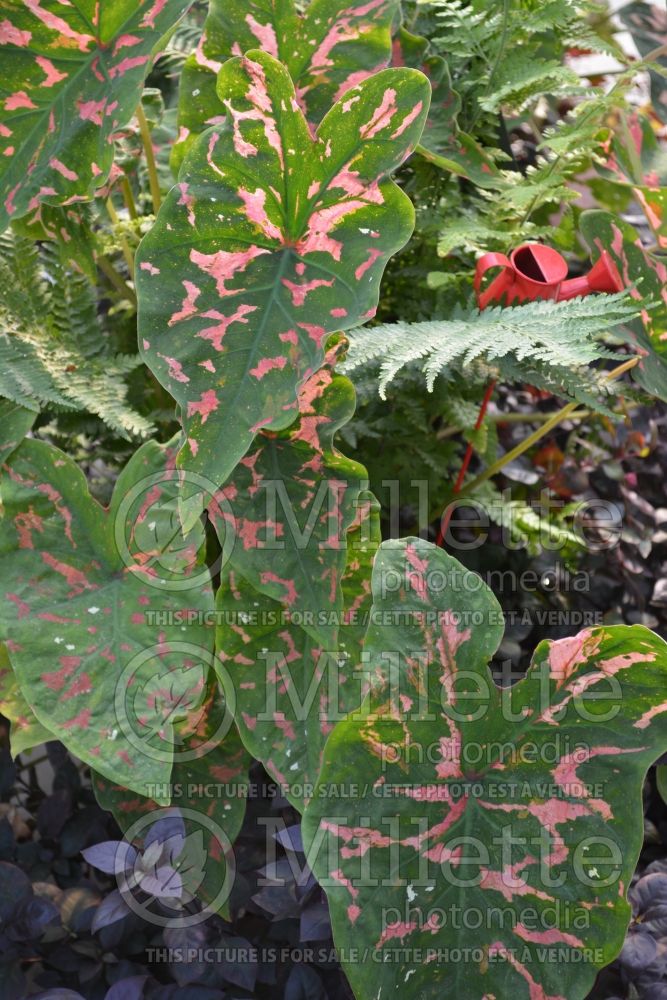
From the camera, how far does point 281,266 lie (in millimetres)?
823

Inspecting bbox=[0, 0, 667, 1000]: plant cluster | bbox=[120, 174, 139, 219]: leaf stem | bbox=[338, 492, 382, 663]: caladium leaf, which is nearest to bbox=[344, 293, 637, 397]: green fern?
bbox=[0, 0, 667, 1000]: plant cluster

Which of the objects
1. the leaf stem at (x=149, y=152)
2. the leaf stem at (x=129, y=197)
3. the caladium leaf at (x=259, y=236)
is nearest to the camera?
the caladium leaf at (x=259, y=236)

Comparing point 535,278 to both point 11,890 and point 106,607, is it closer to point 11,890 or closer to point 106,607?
point 106,607

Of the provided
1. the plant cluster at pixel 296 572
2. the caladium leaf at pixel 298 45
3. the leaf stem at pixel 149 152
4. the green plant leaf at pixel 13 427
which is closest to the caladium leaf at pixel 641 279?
the plant cluster at pixel 296 572

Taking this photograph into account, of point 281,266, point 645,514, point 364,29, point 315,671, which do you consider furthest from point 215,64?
point 645,514

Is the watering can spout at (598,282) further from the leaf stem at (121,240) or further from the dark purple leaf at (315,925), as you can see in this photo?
the dark purple leaf at (315,925)

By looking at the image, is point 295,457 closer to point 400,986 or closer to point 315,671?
point 315,671

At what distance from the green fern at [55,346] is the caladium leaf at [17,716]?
0.86 feet

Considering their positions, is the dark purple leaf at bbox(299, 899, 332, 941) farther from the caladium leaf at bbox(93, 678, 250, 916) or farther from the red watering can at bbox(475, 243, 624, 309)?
the red watering can at bbox(475, 243, 624, 309)

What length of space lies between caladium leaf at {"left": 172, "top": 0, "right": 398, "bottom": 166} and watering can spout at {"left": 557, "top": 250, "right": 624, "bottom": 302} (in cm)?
30

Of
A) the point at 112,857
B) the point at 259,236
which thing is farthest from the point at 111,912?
the point at 259,236

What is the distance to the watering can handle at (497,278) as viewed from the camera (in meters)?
0.96

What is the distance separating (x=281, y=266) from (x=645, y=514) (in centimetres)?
69

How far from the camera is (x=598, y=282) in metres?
0.99
